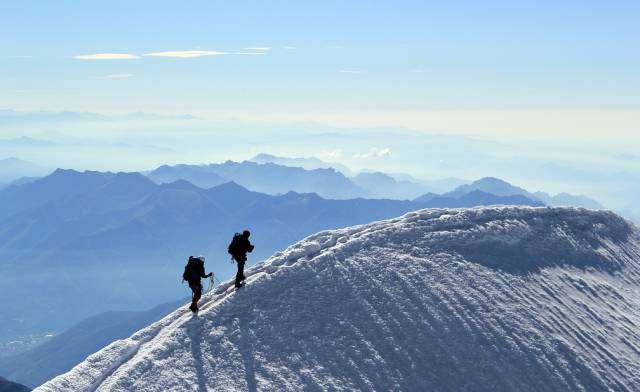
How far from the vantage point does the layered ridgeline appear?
28.4m

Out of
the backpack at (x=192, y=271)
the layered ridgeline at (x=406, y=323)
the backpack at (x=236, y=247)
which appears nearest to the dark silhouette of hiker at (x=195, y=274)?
the backpack at (x=192, y=271)

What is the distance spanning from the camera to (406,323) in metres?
32.1

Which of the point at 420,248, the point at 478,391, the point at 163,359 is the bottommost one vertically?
the point at 478,391

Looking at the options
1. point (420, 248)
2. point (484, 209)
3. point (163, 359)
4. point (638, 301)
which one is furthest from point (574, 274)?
point (163, 359)

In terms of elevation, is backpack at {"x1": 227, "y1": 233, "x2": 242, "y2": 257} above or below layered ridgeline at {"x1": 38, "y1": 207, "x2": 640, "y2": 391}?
above

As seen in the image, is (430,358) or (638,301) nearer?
(430,358)

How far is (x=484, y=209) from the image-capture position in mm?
43906

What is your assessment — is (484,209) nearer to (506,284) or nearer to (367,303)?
(506,284)

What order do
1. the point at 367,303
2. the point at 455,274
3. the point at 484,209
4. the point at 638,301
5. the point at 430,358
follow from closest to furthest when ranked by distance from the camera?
1. the point at 430,358
2. the point at 367,303
3. the point at 455,274
4. the point at 638,301
5. the point at 484,209

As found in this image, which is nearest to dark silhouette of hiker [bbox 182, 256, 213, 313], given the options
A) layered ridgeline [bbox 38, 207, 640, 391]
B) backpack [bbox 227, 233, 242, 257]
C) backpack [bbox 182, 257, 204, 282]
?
backpack [bbox 182, 257, 204, 282]

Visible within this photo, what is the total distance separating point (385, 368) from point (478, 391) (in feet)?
13.8

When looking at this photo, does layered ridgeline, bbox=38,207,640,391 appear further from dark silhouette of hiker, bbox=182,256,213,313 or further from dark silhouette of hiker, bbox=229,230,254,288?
dark silhouette of hiker, bbox=229,230,254,288

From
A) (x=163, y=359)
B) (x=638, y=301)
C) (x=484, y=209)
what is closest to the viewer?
(x=163, y=359)

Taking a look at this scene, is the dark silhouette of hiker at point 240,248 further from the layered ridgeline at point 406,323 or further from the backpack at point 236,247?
the layered ridgeline at point 406,323
